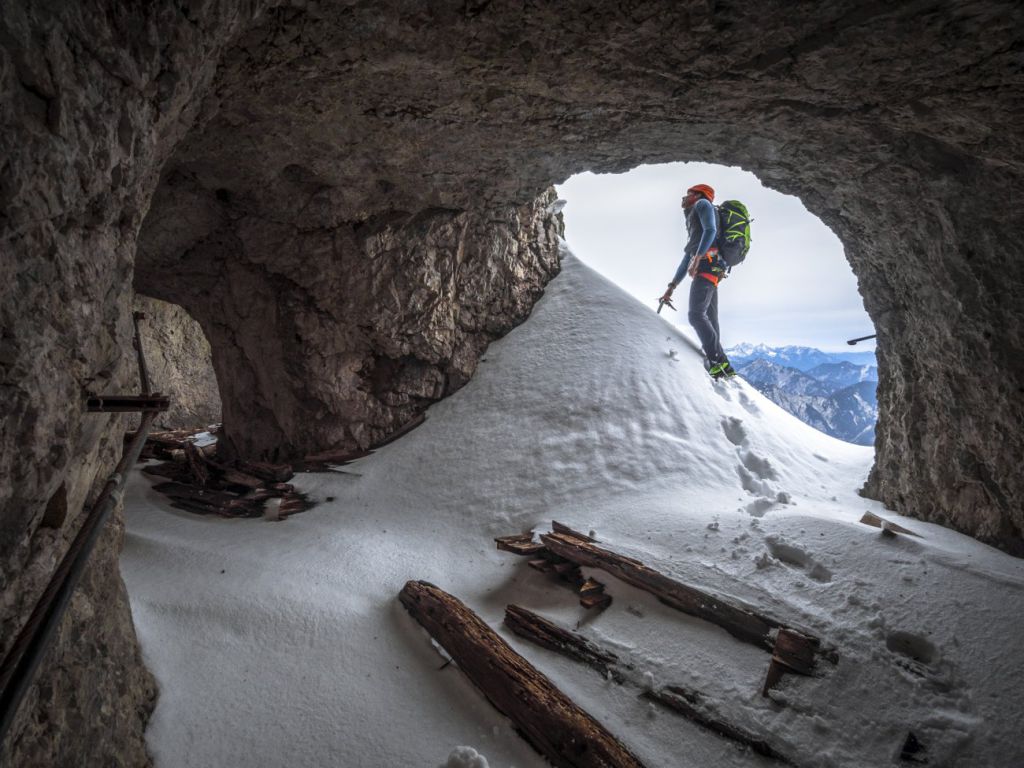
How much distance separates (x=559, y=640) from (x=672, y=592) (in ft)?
2.79

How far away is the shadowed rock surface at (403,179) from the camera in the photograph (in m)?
1.50

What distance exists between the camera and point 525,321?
7.23 m

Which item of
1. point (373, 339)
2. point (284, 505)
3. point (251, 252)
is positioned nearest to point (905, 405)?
point (373, 339)

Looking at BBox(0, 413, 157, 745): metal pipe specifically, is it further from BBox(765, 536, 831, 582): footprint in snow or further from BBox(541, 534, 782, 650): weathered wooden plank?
BBox(765, 536, 831, 582): footprint in snow

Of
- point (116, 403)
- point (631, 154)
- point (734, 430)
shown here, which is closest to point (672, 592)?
point (734, 430)

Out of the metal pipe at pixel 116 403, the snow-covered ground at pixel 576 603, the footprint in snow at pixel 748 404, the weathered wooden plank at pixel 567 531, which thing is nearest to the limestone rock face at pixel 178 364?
the snow-covered ground at pixel 576 603

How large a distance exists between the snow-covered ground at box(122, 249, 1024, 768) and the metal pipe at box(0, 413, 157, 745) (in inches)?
61.9

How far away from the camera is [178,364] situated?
10273 mm

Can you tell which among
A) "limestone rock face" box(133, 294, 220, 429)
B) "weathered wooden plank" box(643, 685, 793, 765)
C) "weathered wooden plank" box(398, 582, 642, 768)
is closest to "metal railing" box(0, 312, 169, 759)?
"weathered wooden plank" box(398, 582, 642, 768)

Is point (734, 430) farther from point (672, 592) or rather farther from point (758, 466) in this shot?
point (672, 592)

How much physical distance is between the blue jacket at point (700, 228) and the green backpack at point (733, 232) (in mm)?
205

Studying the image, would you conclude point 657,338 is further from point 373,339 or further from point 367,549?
point 367,549

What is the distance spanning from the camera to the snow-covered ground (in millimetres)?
2400

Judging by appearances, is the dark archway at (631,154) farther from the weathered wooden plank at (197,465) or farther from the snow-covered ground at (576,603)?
the weathered wooden plank at (197,465)
